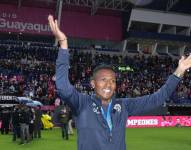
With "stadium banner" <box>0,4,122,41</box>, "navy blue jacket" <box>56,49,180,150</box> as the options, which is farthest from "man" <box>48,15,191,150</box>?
"stadium banner" <box>0,4,122,41</box>

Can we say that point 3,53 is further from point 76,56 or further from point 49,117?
point 49,117

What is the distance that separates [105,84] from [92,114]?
294mm

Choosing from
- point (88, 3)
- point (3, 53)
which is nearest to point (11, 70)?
point (3, 53)

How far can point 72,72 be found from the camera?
41.0 metres

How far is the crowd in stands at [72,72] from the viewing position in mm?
34938

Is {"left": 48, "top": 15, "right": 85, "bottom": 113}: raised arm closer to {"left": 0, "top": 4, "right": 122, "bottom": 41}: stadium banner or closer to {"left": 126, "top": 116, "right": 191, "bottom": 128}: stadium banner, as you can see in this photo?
{"left": 126, "top": 116, "right": 191, "bottom": 128}: stadium banner

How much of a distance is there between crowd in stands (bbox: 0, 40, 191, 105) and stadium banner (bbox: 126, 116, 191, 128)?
3.60 m

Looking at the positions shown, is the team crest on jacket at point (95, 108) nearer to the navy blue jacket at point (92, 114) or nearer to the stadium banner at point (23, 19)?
the navy blue jacket at point (92, 114)

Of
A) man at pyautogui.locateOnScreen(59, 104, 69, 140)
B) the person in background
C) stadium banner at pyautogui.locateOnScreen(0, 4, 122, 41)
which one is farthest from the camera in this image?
stadium banner at pyautogui.locateOnScreen(0, 4, 122, 41)

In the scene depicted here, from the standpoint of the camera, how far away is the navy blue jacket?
160 inches

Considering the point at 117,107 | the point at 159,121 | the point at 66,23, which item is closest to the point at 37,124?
the point at 159,121

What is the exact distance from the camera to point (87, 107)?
4.23 meters

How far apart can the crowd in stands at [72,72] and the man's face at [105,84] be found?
92.8ft

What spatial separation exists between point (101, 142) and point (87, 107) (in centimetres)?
35
